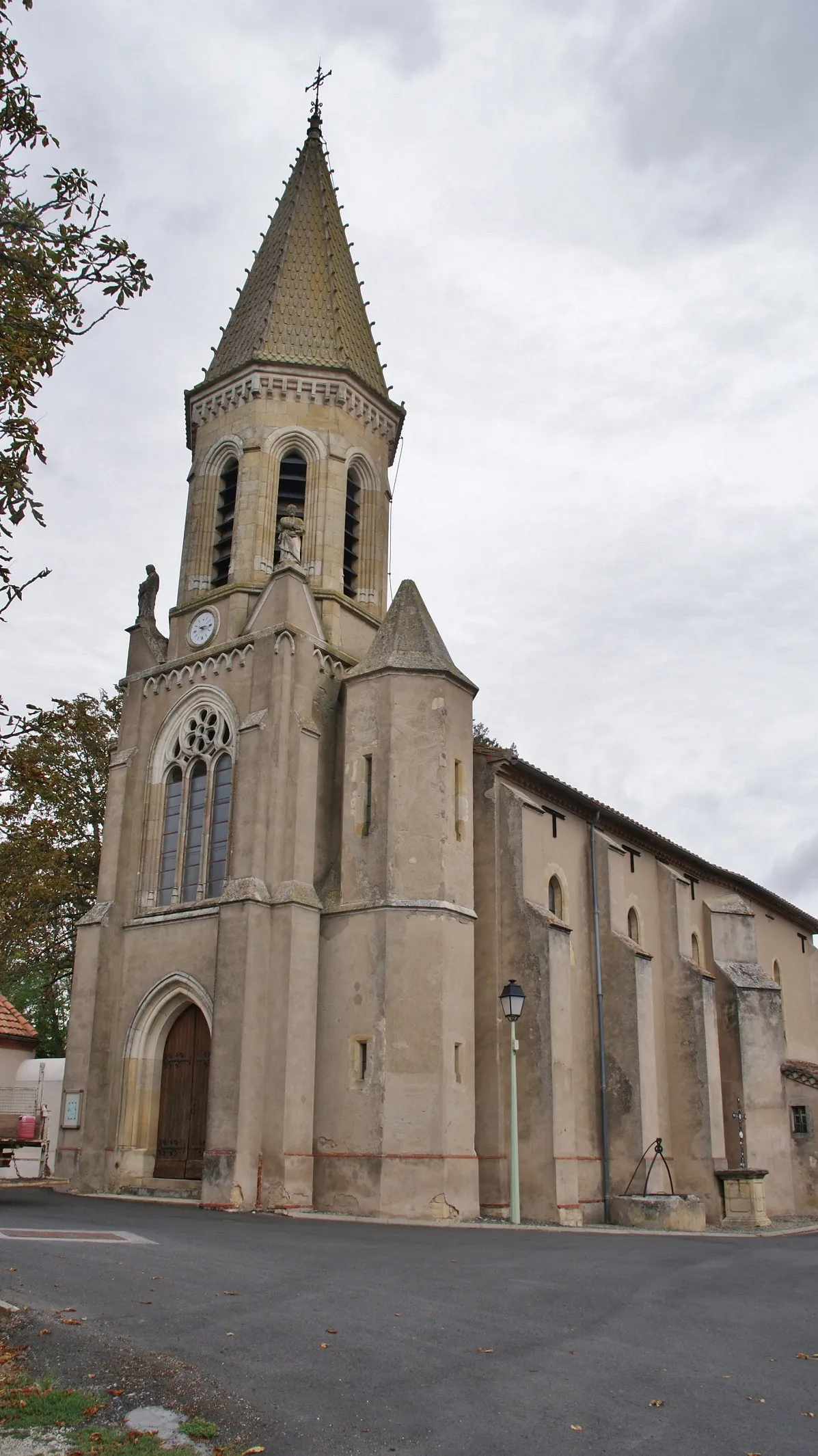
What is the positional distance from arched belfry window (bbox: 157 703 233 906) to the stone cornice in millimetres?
8059

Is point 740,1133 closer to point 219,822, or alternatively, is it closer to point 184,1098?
point 184,1098

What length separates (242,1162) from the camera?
20047 millimetres

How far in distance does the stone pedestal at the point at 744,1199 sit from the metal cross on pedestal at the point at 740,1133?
284 centimetres

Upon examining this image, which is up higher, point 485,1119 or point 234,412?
point 234,412

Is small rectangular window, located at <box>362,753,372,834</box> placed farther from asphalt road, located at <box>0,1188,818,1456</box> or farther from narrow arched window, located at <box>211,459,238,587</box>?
asphalt road, located at <box>0,1188,818,1456</box>

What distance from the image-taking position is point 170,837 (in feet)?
82.5

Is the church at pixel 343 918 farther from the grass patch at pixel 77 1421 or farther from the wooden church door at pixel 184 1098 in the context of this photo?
the grass patch at pixel 77 1421

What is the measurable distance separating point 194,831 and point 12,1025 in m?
10.0

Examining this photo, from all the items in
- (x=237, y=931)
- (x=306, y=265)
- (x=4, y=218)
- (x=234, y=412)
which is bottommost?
(x=237, y=931)

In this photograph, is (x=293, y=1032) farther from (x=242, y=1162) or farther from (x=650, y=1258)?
(x=650, y=1258)

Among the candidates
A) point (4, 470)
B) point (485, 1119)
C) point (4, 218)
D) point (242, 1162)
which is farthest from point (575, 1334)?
point (485, 1119)

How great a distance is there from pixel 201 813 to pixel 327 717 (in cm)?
338

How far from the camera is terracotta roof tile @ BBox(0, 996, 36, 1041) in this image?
3034 cm

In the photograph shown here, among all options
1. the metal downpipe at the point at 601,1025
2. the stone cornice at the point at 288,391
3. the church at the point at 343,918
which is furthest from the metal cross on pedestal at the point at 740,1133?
the stone cornice at the point at 288,391
